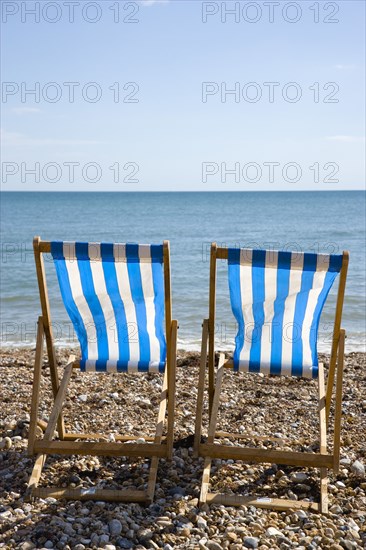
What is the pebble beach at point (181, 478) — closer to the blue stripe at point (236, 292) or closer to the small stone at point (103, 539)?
the small stone at point (103, 539)

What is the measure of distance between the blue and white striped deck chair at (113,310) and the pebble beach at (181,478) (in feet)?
0.68

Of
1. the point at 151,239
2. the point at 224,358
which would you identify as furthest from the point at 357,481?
the point at 151,239

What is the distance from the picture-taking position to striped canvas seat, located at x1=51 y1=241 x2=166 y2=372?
3.45 m

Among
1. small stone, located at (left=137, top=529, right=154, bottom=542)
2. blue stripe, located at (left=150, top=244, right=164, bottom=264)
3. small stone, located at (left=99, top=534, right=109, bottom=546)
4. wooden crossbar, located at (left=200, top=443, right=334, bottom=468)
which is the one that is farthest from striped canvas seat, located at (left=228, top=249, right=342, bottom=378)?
small stone, located at (left=99, top=534, right=109, bottom=546)

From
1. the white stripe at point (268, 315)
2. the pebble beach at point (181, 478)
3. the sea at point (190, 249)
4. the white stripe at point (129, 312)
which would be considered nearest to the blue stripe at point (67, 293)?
the white stripe at point (129, 312)

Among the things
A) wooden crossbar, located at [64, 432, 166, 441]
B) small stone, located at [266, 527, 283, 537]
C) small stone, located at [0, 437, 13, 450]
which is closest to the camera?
small stone, located at [266, 527, 283, 537]

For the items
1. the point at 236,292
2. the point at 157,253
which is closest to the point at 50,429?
the point at 157,253

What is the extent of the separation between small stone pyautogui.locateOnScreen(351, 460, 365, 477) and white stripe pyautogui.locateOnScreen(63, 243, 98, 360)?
1.47m

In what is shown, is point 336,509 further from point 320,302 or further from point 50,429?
point 50,429

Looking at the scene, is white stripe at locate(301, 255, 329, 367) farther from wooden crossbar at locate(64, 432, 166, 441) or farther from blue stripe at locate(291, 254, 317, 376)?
wooden crossbar at locate(64, 432, 166, 441)

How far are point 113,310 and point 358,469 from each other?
1517 millimetres

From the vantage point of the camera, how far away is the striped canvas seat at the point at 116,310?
3446 millimetres

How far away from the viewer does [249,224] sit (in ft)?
117

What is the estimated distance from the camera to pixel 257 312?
3.49 metres
